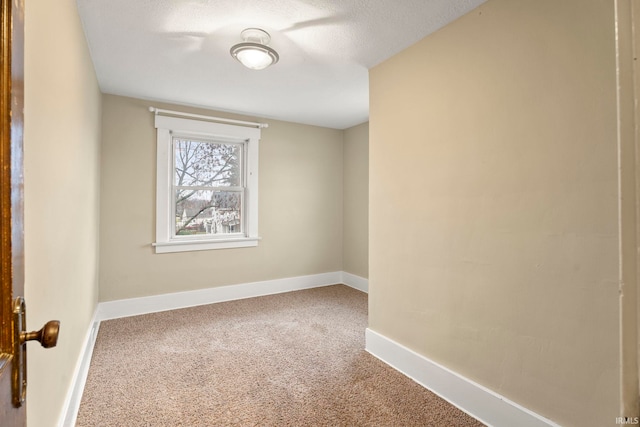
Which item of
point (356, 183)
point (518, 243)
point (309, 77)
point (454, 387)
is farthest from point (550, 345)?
point (356, 183)

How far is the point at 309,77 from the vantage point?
2748 millimetres

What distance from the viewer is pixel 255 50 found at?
2.11 m

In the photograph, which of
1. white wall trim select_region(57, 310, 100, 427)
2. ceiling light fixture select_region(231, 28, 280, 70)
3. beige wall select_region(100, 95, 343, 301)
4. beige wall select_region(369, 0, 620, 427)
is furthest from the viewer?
beige wall select_region(100, 95, 343, 301)

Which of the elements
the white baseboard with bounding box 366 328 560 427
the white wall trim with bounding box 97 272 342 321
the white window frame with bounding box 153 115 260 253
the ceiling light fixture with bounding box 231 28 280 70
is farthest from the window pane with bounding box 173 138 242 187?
the white baseboard with bounding box 366 328 560 427

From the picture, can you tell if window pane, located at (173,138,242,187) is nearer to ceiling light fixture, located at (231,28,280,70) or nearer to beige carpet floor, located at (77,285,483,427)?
beige carpet floor, located at (77,285,483,427)

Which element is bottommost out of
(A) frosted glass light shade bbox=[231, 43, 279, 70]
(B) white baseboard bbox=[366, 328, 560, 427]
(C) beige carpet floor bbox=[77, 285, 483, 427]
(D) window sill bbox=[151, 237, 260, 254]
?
(C) beige carpet floor bbox=[77, 285, 483, 427]

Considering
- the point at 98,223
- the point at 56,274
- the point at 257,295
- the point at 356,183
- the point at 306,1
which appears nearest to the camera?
the point at 56,274

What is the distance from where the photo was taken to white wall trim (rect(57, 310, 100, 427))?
1554 millimetres

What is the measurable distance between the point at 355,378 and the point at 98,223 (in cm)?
284

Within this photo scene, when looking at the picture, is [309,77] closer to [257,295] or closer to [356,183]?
[356,183]

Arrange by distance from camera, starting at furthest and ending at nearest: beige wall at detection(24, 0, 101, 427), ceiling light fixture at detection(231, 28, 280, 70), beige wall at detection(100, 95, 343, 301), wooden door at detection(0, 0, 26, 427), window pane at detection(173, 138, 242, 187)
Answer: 1. window pane at detection(173, 138, 242, 187)
2. beige wall at detection(100, 95, 343, 301)
3. ceiling light fixture at detection(231, 28, 280, 70)
4. beige wall at detection(24, 0, 101, 427)
5. wooden door at detection(0, 0, 26, 427)

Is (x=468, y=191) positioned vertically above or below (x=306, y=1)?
below

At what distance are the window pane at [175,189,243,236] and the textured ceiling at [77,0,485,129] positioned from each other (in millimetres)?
1134

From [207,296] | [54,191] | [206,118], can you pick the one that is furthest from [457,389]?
[206,118]
